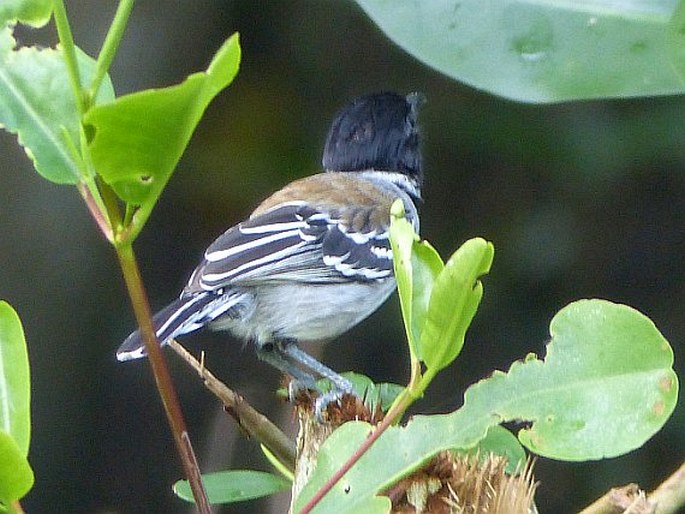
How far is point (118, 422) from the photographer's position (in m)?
3.06

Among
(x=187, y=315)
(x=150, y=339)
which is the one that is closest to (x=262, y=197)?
(x=187, y=315)

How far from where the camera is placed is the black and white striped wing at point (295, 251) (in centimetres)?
193

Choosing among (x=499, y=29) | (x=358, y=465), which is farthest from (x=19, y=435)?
(x=499, y=29)

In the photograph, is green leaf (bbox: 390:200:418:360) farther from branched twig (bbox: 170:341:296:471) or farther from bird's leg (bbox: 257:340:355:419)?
bird's leg (bbox: 257:340:355:419)

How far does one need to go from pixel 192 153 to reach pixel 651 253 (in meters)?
1.27

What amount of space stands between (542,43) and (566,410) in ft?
1.33

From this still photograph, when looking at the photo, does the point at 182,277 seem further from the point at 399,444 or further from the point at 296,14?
the point at 399,444

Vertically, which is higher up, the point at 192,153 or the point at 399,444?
the point at 399,444

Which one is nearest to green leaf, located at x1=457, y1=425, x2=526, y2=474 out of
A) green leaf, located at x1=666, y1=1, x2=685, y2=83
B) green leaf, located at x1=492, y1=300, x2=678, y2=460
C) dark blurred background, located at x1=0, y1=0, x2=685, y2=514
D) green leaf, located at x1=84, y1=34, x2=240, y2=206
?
green leaf, located at x1=492, y1=300, x2=678, y2=460

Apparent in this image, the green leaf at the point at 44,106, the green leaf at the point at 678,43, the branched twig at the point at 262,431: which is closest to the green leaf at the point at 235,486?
the branched twig at the point at 262,431

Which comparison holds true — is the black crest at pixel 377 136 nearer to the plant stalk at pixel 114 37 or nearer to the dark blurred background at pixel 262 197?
the dark blurred background at pixel 262 197

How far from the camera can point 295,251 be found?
2115 mm

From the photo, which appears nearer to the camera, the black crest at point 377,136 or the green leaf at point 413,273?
the green leaf at point 413,273

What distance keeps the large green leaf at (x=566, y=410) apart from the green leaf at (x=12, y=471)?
0.19m
